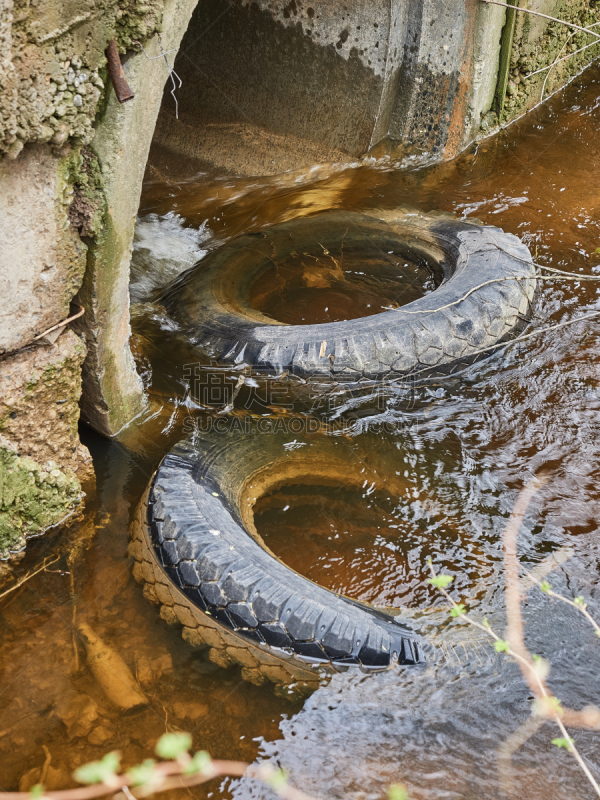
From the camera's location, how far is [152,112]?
2031 mm

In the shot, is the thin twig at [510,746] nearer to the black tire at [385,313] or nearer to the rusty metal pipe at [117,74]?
the black tire at [385,313]

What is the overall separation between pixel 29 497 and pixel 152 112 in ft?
4.39

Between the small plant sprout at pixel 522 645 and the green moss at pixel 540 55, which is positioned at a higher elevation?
the green moss at pixel 540 55

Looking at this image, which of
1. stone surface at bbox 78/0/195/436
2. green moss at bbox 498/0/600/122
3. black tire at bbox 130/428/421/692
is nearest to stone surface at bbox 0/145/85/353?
stone surface at bbox 78/0/195/436

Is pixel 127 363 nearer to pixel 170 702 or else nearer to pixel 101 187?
pixel 101 187

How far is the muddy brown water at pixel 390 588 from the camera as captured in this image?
1.58m

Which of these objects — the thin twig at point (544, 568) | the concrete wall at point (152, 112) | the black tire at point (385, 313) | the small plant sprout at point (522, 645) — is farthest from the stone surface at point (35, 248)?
the thin twig at point (544, 568)

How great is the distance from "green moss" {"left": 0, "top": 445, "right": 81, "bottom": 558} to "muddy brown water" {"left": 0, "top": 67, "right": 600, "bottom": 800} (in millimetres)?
77

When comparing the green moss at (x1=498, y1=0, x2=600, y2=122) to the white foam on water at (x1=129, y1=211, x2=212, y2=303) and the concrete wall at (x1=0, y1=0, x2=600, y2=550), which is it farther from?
the white foam on water at (x1=129, y1=211, x2=212, y2=303)

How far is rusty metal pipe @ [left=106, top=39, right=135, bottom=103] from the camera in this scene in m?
1.79

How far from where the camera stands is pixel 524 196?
4070 mm

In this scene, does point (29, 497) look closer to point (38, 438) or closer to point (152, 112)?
point (38, 438)

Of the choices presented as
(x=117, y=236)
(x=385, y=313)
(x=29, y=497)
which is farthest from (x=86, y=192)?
(x=385, y=313)

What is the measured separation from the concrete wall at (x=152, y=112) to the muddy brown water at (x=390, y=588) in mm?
401
